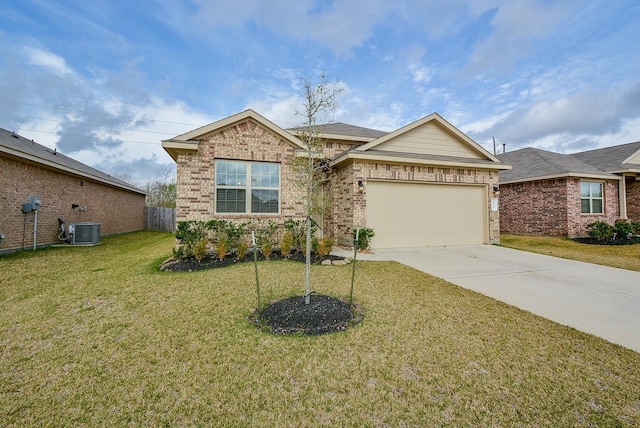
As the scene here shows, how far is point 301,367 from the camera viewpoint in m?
2.60

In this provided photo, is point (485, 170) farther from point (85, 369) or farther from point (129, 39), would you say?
point (129, 39)

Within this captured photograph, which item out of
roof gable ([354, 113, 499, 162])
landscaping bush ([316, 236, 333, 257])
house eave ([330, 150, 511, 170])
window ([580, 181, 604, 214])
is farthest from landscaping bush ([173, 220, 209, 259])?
window ([580, 181, 604, 214])

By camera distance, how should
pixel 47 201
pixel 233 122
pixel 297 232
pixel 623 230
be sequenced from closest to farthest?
1. pixel 233 122
2. pixel 297 232
3. pixel 47 201
4. pixel 623 230

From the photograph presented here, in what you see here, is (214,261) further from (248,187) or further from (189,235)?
(248,187)

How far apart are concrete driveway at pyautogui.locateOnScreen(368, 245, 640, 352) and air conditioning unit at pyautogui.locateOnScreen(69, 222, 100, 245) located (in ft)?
38.0

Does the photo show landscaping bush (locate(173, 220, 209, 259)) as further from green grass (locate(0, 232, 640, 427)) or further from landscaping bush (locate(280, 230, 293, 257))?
green grass (locate(0, 232, 640, 427))

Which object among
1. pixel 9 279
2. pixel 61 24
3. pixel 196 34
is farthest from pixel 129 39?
pixel 9 279

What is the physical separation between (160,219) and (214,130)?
46.5 feet

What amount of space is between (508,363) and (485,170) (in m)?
9.59

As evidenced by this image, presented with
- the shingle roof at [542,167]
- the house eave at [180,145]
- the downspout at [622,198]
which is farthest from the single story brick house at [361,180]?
the downspout at [622,198]

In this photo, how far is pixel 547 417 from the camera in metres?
1.97

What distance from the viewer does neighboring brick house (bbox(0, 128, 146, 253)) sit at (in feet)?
27.5

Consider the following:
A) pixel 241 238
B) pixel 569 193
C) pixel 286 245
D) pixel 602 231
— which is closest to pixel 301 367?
pixel 286 245

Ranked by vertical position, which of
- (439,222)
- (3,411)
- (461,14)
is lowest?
(3,411)
